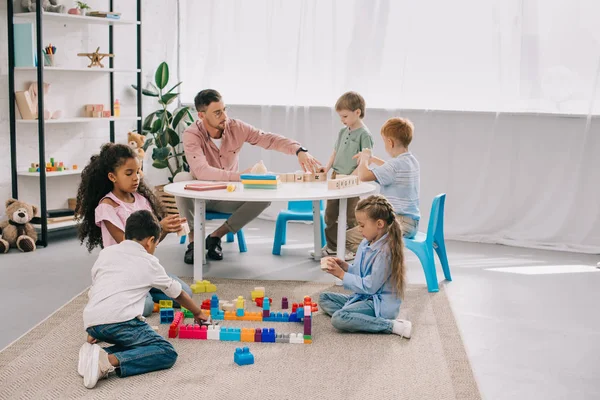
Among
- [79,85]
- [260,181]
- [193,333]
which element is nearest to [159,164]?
[79,85]

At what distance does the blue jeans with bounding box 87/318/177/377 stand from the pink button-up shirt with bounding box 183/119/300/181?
5.67 feet

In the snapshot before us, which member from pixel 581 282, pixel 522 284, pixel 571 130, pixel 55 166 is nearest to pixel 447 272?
pixel 522 284

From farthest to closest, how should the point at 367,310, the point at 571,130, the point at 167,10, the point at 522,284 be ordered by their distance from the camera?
the point at 167,10 < the point at 571,130 < the point at 522,284 < the point at 367,310

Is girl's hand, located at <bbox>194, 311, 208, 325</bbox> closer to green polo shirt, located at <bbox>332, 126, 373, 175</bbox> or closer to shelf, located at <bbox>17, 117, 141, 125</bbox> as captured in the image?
green polo shirt, located at <bbox>332, 126, 373, 175</bbox>

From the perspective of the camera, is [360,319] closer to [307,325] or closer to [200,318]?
[307,325]

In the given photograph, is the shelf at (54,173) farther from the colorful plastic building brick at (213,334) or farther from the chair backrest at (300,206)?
the colorful plastic building brick at (213,334)

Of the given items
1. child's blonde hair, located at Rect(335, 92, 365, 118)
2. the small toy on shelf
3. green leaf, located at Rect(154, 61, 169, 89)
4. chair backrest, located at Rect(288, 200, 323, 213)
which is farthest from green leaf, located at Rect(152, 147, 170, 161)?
child's blonde hair, located at Rect(335, 92, 365, 118)

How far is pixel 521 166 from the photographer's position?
5742mm

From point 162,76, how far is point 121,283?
11.9 feet

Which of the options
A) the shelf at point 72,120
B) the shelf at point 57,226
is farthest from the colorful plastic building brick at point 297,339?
the shelf at point 72,120

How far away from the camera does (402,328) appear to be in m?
3.50

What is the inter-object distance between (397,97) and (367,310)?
9.41 feet

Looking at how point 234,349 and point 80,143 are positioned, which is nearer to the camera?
point 234,349

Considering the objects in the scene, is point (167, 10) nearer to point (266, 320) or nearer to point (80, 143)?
point (80, 143)
